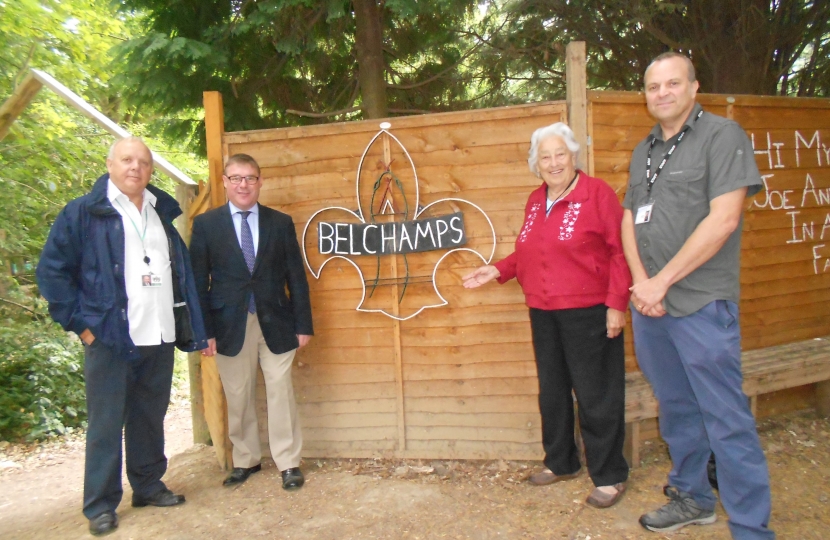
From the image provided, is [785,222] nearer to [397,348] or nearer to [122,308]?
[397,348]

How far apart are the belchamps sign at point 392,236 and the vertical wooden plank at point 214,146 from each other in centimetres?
73

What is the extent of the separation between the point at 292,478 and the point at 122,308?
145 centimetres

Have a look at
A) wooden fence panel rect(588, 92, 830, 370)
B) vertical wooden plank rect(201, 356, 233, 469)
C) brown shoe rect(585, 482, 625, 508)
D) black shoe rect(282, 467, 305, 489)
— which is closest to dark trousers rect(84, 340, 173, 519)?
vertical wooden plank rect(201, 356, 233, 469)

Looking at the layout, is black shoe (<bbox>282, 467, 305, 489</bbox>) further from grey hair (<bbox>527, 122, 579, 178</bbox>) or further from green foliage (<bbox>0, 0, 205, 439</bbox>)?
green foliage (<bbox>0, 0, 205, 439</bbox>)

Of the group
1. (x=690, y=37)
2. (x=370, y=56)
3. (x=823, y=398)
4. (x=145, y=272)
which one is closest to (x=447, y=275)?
(x=145, y=272)

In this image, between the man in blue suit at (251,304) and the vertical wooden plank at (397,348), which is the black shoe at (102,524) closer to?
the man in blue suit at (251,304)

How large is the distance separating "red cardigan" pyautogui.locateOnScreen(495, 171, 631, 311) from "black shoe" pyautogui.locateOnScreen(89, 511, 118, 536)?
2615 millimetres

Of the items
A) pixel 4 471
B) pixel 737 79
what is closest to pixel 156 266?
pixel 4 471

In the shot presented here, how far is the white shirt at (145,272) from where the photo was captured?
328cm

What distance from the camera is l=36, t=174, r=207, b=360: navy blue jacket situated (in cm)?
310

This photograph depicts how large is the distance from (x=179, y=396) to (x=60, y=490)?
356cm

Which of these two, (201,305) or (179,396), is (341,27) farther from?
(179,396)

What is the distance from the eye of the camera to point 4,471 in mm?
5383

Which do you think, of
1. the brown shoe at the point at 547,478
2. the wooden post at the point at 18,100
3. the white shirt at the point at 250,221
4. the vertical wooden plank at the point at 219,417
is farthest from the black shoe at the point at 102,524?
the wooden post at the point at 18,100
